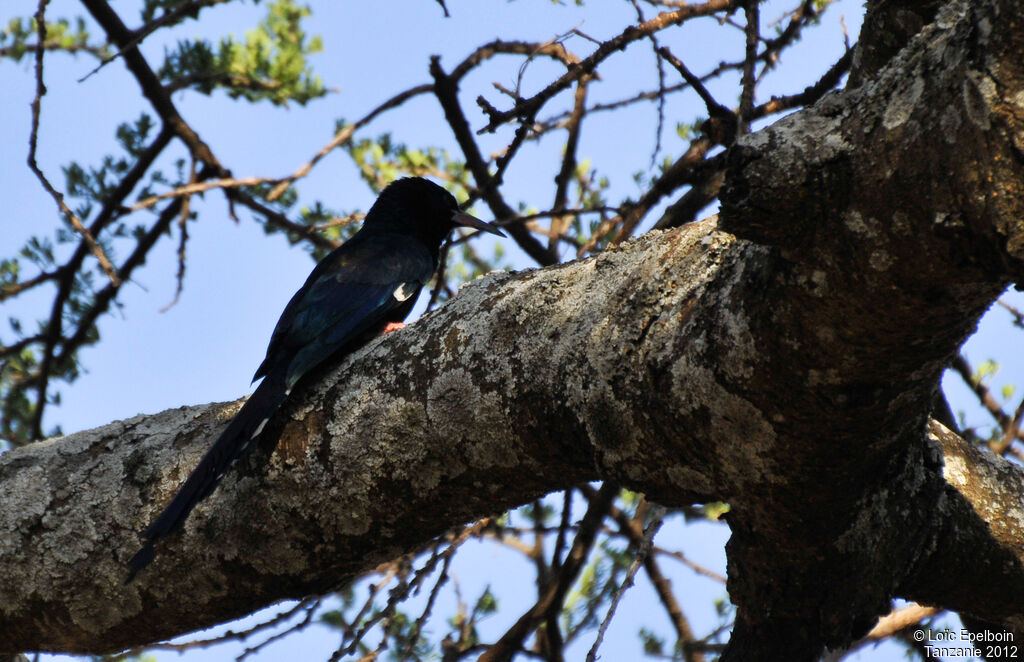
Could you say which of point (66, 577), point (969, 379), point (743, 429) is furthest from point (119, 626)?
point (969, 379)

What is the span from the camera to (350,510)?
2.64 meters

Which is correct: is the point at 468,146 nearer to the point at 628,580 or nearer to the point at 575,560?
the point at 575,560

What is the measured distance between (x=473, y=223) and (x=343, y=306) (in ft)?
5.80

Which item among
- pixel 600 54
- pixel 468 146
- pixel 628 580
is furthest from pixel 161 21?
pixel 628 580

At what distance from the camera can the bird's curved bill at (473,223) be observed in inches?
199

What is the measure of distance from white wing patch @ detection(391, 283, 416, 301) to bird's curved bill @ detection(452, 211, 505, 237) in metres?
0.67

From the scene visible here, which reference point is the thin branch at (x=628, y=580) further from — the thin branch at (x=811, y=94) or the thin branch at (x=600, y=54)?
the thin branch at (x=811, y=94)

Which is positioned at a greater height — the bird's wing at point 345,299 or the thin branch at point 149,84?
the thin branch at point 149,84

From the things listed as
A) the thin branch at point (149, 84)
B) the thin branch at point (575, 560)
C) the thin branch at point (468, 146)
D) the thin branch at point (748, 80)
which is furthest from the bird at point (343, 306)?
the thin branch at point (748, 80)

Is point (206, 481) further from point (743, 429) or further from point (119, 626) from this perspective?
point (743, 429)

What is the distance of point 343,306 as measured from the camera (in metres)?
3.80

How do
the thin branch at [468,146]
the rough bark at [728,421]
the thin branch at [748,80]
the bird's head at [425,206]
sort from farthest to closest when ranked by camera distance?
the bird's head at [425,206]
the thin branch at [468,146]
the thin branch at [748,80]
the rough bark at [728,421]

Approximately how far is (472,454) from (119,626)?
1.16m

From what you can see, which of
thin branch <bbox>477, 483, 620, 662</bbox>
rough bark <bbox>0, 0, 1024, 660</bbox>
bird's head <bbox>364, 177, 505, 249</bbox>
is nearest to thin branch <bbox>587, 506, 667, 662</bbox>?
rough bark <bbox>0, 0, 1024, 660</bbox>
